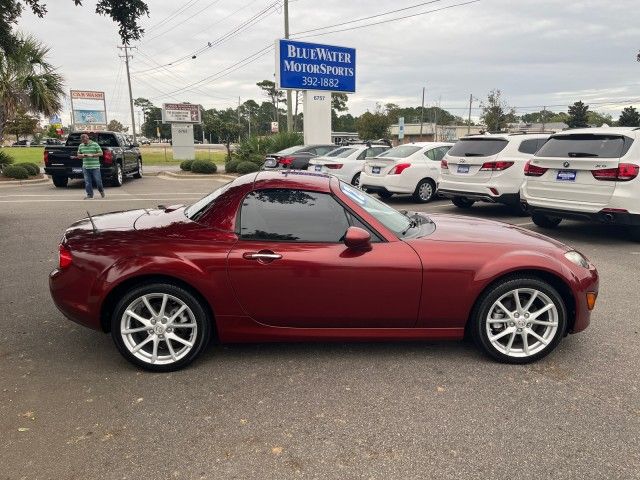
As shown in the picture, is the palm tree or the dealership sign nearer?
the palm tree

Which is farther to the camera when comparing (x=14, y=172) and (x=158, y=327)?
(x=14, y=172)

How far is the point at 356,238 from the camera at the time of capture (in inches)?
130

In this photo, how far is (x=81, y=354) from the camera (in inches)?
148

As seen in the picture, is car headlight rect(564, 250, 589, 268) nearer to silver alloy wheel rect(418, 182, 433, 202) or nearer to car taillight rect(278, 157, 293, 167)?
silver alloy wheel rect(418, 182, 433, 202)

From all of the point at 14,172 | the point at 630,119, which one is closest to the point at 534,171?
the point at 14,172

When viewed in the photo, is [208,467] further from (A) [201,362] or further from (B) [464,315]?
(B) [464,315]

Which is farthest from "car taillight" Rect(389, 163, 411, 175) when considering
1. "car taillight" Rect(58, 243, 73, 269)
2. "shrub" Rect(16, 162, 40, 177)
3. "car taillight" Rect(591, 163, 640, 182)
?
"shrub" Rect(16, 162, 40, 177)

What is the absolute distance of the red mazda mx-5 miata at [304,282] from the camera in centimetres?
340

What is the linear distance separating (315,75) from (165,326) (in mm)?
18414

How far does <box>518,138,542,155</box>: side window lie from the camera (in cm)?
951

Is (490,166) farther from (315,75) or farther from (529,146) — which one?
(315,75)

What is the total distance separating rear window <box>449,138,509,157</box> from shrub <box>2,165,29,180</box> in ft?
52.3

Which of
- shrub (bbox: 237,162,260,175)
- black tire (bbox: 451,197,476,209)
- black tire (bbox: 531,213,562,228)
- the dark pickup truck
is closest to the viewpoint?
black tire (bbox: 531,213,562,228)

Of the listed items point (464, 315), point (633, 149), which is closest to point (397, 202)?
point (633, 149)
